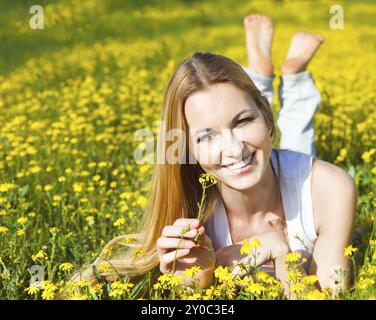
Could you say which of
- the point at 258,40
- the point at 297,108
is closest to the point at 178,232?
the point at 297,108

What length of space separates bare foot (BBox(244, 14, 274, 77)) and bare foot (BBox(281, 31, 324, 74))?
11 centimetres

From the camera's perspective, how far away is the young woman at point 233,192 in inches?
96.4

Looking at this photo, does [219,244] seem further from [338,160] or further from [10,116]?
[10,116]

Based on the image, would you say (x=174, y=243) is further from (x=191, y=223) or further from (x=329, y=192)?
(x=329, y=192)

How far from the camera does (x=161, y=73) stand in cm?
599

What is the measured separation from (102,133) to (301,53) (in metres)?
1.26

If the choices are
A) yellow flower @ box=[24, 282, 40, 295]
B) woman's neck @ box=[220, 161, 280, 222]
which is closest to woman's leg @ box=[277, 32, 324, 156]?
woman's neck @ box=[220, 161, 280, 222]

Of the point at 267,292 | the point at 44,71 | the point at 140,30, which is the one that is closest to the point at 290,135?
the point at 267,292

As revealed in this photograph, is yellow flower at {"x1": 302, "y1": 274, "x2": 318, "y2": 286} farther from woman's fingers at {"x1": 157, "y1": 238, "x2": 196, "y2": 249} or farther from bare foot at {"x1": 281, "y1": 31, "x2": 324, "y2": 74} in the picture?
bare foot at {"x1": 281, "y1": 31, "x2": 324, "y2": 74}

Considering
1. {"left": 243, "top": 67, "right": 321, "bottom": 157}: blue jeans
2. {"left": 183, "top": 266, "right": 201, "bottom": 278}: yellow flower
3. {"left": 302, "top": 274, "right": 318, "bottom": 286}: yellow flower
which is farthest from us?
{"left": 243, "top": 67, "right": 321, "bottom": 157}: blue jeans

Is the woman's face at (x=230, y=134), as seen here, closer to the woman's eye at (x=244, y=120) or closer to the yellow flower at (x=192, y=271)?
the woman's eye at (x=244, y=120)

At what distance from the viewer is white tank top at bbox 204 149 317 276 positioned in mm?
2686

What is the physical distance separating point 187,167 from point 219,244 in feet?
1.03
